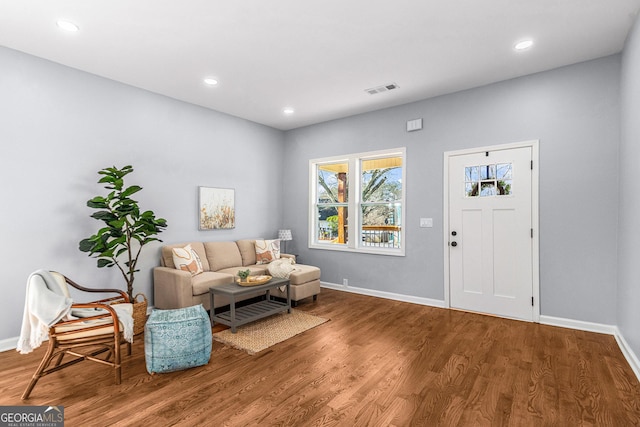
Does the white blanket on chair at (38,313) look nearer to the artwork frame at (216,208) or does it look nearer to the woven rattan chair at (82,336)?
the woven rattan chair at (82,336)

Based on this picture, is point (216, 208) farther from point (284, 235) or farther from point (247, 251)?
point (284, 235)

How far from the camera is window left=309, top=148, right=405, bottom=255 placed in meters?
5.04

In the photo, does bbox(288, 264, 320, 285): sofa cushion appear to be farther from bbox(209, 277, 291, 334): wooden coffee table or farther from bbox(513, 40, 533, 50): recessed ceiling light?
bbox(513, 40, 533, 50): recessed ceiling light

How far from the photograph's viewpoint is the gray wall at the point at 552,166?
3.43 meters

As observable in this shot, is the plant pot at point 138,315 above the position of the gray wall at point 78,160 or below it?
below

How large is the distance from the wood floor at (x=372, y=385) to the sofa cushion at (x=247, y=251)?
2117 mm

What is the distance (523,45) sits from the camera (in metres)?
3.18

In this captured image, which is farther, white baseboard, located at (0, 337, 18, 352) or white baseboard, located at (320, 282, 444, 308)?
white baseboard, located at (320, 282, 444, 308)

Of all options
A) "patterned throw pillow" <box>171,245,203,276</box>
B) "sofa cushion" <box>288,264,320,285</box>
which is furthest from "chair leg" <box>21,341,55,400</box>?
"sofa cushion" <box>288,264,320,285</box>

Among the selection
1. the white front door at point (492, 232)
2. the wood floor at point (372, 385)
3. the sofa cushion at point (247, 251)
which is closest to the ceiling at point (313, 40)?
the white front door at point (492, 232)

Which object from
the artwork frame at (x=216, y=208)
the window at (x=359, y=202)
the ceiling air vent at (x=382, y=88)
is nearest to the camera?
the ceiling air vent at (x=382, y=88)

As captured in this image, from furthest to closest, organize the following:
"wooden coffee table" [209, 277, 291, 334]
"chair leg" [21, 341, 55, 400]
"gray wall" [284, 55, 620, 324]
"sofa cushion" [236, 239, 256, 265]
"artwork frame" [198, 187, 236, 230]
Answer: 1. "sofa cushion" [236, 239, 256, 265]
2. "artwork frame" [198, 187, 236, 230]
3. "wooden coffee table" [209, 277, 291, 334]
4. "gray wall" [284, 55, 620, 324]
5. "chair leg" [21, 341, 55, 400]

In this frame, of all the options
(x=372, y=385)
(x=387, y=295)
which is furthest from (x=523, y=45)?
(x=387, y=295)

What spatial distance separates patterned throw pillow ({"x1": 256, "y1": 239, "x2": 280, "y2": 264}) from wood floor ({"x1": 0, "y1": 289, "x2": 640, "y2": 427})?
2.02 metres
